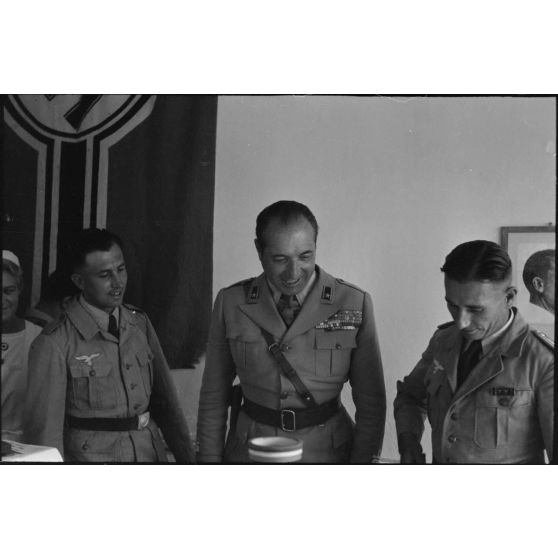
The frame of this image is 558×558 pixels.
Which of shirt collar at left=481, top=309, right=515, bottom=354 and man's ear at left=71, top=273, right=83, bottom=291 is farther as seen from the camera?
man's ear at left=71, top=273, right=83, bottom=291

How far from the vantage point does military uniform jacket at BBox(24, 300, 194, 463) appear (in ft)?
9.05

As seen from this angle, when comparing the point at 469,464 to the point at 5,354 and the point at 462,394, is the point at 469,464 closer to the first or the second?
the point at 462,394

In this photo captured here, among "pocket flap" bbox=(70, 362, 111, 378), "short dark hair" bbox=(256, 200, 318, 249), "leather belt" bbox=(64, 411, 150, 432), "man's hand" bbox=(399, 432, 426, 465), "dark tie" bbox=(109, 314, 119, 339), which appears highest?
"short dark hair" bbox=(256, 200, 318, 249)

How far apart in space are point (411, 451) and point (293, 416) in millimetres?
389

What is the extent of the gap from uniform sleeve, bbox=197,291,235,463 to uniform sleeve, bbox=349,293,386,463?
1.34ft

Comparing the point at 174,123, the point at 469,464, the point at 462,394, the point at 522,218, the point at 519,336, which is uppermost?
the point at 174,123

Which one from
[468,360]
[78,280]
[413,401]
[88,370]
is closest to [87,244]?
[78,280]

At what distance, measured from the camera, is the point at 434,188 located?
2.74 m

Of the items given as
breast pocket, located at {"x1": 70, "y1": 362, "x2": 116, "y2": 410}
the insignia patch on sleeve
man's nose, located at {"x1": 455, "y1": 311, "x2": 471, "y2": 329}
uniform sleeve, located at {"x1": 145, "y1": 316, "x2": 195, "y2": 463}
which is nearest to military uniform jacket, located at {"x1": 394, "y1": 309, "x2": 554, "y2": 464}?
man's nose, located at {"x1": 455, "y1": 311, "x2": 471, "y2": 329}

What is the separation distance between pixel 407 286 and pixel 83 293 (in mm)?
1057

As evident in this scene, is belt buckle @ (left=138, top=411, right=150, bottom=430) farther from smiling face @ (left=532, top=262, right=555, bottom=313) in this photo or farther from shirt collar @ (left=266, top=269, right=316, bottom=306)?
smiling face @ (left=532, top=262, right=555, bottom=313)

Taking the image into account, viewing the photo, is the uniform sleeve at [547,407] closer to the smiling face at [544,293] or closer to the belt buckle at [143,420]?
the smiling face at [544,293]

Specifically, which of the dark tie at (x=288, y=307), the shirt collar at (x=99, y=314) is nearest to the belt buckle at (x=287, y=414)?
the dark tie at (x=288, y=307)

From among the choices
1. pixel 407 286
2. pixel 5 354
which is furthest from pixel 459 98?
pixel 5 354
